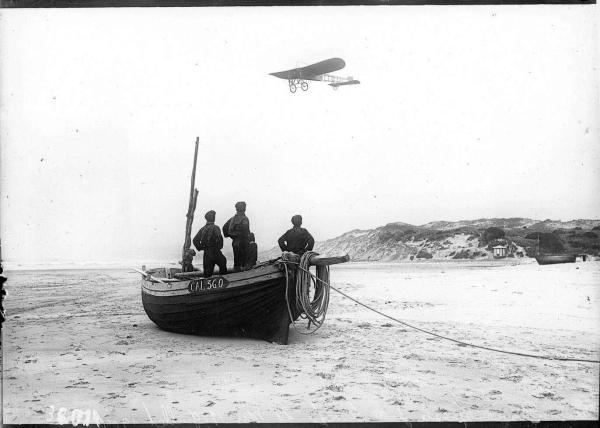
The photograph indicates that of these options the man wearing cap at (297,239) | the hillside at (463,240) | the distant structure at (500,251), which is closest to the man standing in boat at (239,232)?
the man wearing cap at (297,239)

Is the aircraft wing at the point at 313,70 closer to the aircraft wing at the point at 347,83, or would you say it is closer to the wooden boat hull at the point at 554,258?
the aircraft wing at the point at 347,83

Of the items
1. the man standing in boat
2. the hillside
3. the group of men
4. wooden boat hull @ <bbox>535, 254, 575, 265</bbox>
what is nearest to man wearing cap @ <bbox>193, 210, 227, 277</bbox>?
the group of men

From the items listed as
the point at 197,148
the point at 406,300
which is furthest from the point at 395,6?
the point at 406,300

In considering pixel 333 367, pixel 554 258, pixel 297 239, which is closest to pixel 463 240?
pixel 554 258

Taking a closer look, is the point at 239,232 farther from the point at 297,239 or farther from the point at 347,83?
the point at 347,83

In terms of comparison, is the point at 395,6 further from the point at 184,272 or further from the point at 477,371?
the point at 184,272

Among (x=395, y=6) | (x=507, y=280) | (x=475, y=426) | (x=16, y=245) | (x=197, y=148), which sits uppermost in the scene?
(x=395, y=6)
